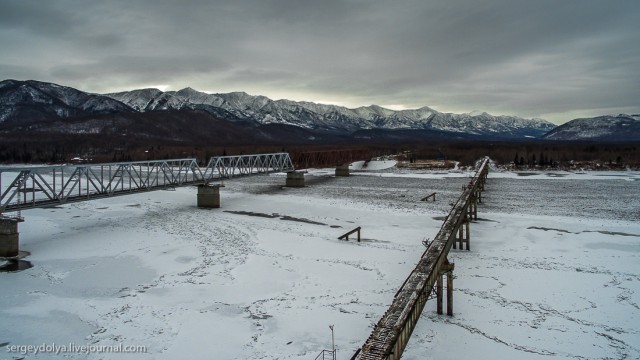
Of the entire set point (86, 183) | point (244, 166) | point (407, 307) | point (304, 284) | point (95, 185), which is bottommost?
point (304, 284)

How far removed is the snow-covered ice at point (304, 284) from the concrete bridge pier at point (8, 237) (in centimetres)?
132

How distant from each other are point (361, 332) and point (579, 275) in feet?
44.5

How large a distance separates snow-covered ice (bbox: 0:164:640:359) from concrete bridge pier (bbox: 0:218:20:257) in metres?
1.32

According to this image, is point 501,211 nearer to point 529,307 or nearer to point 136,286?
point 529,307

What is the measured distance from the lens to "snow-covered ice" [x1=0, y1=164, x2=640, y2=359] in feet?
48.6

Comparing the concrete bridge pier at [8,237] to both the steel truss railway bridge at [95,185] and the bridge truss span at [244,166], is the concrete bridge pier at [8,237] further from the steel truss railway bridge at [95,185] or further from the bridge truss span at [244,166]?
the bridge truss span at [244,166]

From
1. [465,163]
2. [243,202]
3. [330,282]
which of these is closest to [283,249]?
[330,282]

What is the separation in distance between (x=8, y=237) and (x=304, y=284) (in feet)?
57.7

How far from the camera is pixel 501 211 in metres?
42.3

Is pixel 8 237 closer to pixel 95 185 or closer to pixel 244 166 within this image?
pixel 95 185

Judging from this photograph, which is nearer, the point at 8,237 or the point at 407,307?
the point at 407,307

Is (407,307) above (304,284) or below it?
above

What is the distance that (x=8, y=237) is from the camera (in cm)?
2450

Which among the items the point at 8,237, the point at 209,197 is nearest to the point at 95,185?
the point at 209,197
